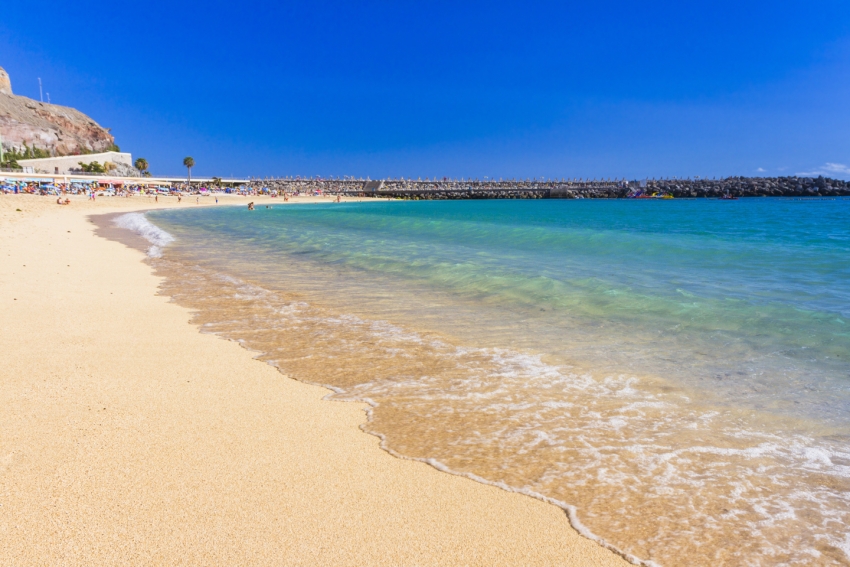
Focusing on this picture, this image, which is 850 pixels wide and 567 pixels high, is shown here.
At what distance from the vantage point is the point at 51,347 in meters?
4.88

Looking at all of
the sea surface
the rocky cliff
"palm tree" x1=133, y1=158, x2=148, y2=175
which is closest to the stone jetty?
"palm tree" x1=133, y1=158, x2=148, y2=175

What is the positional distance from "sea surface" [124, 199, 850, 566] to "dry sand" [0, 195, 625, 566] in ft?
0.91

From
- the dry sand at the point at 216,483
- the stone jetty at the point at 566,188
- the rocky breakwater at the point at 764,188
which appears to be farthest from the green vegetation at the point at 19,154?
the rocky breakwater at the point at 764,188

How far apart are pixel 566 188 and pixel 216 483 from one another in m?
127

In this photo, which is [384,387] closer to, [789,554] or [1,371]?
[789,554]

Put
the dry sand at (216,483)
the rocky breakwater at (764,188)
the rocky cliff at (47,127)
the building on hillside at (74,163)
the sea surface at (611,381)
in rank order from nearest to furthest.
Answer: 1. the dry sand at (216,483)
2. the sea surface at (611,381)
3. the building on hillside at (74,163)
4. the rocky cliff at (47,127)
5. the rocky breakwater at (764,188)

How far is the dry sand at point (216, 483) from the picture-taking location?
220 cm

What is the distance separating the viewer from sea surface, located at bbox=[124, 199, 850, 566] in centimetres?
261

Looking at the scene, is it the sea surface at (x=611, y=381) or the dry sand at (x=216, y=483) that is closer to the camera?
the dry sand at (x=216, y=483)

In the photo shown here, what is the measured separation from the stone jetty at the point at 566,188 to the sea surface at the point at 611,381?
101411mm

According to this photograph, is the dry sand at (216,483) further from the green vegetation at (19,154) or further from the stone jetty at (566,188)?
the stone jetty at (566,188)

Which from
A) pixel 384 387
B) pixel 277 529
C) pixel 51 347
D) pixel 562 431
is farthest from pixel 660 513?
pixel 51 347

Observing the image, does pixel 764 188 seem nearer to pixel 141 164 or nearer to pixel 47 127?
pixel 141 164

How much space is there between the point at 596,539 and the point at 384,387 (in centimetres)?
224
